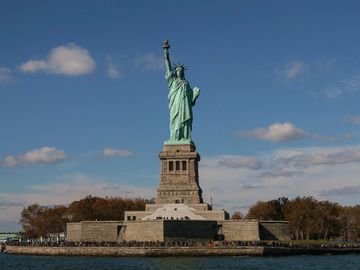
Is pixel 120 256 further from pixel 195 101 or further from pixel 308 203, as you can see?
pixel 308 203

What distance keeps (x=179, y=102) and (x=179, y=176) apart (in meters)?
9.16

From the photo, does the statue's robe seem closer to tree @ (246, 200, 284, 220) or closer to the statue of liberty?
the statue of liberty

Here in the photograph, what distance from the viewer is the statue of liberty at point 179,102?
248 ft

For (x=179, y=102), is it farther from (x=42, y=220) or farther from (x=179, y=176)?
(x=42, y=220)

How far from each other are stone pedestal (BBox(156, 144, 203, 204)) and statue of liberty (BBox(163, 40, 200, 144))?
1.83 m

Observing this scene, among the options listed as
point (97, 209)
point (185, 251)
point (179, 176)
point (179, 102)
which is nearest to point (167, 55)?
point (179, 102)

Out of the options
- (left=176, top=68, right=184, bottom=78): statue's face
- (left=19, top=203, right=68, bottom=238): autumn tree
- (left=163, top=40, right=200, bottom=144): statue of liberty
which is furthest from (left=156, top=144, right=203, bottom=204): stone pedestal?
(left=19, top=203, right=68, bottom=238): autumn tree

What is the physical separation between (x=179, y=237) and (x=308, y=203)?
1142 inches

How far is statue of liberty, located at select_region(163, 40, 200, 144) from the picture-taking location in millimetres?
75625

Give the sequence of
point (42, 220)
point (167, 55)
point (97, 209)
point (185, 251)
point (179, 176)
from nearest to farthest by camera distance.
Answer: point (185, 251) < point (179, 176) < point (167, 55) < point (97, 209) < point (42, 220)

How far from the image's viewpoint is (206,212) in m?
66.8

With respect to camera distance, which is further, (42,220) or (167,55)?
(42,220)

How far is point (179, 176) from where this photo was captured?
240 ft

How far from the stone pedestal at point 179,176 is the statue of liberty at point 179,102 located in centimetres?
183
